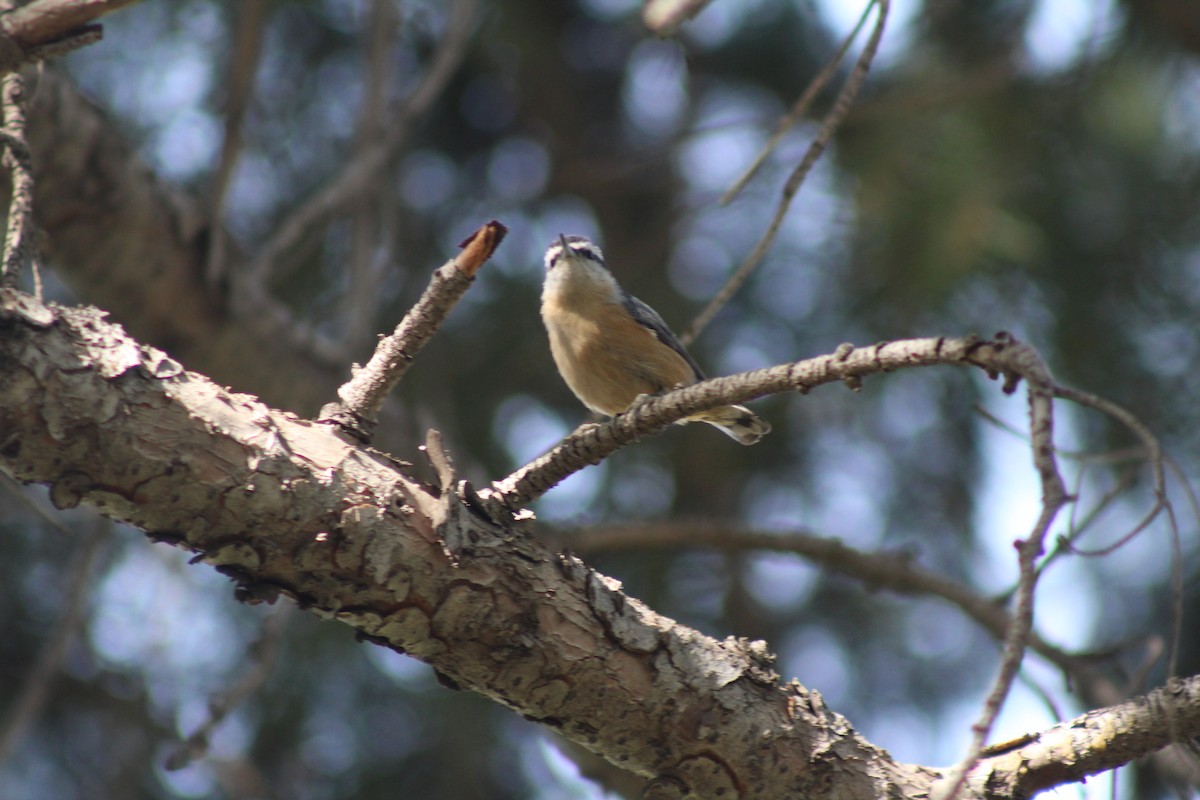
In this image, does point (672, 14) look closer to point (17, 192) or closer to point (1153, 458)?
point (1153, 458)

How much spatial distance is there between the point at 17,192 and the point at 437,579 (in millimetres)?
1225

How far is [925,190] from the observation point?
4688 millimetres

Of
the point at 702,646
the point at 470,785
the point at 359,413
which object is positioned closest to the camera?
the point at 359,413

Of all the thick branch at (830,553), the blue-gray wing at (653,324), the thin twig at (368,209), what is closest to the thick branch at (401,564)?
the thick branch at (830,553)

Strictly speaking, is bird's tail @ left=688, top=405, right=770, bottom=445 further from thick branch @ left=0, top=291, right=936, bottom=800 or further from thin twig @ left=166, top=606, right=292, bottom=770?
thick branch @ left=0, top=291, right=936, bottom=800

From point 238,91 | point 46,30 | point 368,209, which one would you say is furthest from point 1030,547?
point 368,209

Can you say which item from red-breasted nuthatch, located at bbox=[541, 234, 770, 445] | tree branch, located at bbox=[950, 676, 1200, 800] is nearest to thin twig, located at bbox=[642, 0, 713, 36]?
tree branch, located at bbox=[950, 676, 1200, 800]

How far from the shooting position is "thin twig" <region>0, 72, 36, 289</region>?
1952 mm

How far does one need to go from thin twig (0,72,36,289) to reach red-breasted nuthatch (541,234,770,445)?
6.79ft

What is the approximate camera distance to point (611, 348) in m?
4.07

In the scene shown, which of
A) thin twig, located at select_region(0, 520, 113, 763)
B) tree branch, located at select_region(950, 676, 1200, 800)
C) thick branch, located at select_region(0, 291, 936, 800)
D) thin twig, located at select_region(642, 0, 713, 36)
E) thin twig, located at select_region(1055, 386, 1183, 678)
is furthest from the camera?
thin twig, located at select_region(0, 520, 113, 763)

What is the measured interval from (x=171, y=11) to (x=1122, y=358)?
461 centimetres

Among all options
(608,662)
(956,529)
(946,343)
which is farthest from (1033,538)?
(956,529)

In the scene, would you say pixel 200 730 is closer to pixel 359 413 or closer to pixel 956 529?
pixel 359 413
